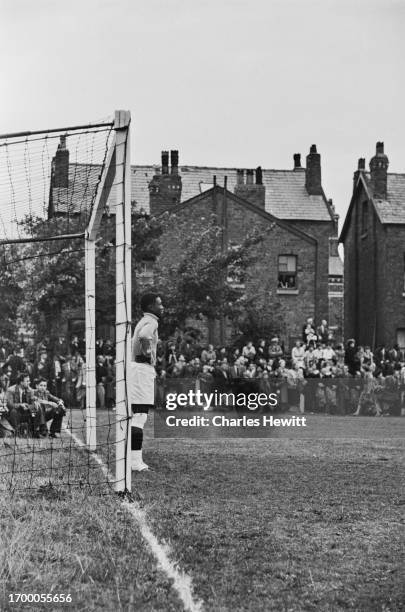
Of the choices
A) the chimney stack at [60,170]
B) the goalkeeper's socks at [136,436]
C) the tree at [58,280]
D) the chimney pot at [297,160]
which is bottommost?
the goalkeeper's socks at [136,436]

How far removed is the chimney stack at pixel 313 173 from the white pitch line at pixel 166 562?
43.0 m

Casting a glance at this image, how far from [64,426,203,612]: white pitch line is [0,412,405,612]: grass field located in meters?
0.05

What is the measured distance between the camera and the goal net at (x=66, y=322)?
9844mm

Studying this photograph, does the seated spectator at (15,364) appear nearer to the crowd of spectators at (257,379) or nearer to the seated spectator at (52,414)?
the crowd of spectators at (257,379)

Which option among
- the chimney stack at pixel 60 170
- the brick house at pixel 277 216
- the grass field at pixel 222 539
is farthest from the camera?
the brick house at pixel 277 216

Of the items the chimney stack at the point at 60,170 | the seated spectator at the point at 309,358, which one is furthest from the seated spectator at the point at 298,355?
the chimney stack at the point at 60,170

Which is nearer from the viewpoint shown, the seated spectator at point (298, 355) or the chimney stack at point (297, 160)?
the seated spectator at point (298, 355)

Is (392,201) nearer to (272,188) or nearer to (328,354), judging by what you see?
(272,188)

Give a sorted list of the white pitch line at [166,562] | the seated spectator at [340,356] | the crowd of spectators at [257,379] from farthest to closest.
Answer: the seated spectator at [340,356]
the crowd of spectators at [257,379]
the white pitch line at [166,562]

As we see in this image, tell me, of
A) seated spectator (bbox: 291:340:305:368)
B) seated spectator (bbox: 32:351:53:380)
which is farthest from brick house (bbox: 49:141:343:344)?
seated spectator (bbox: 32:351:53:380)

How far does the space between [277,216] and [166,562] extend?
43.4 m

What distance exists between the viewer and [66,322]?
3528 cm

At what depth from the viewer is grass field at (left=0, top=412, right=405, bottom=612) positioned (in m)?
5.55

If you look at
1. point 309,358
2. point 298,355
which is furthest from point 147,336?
point 298,355
